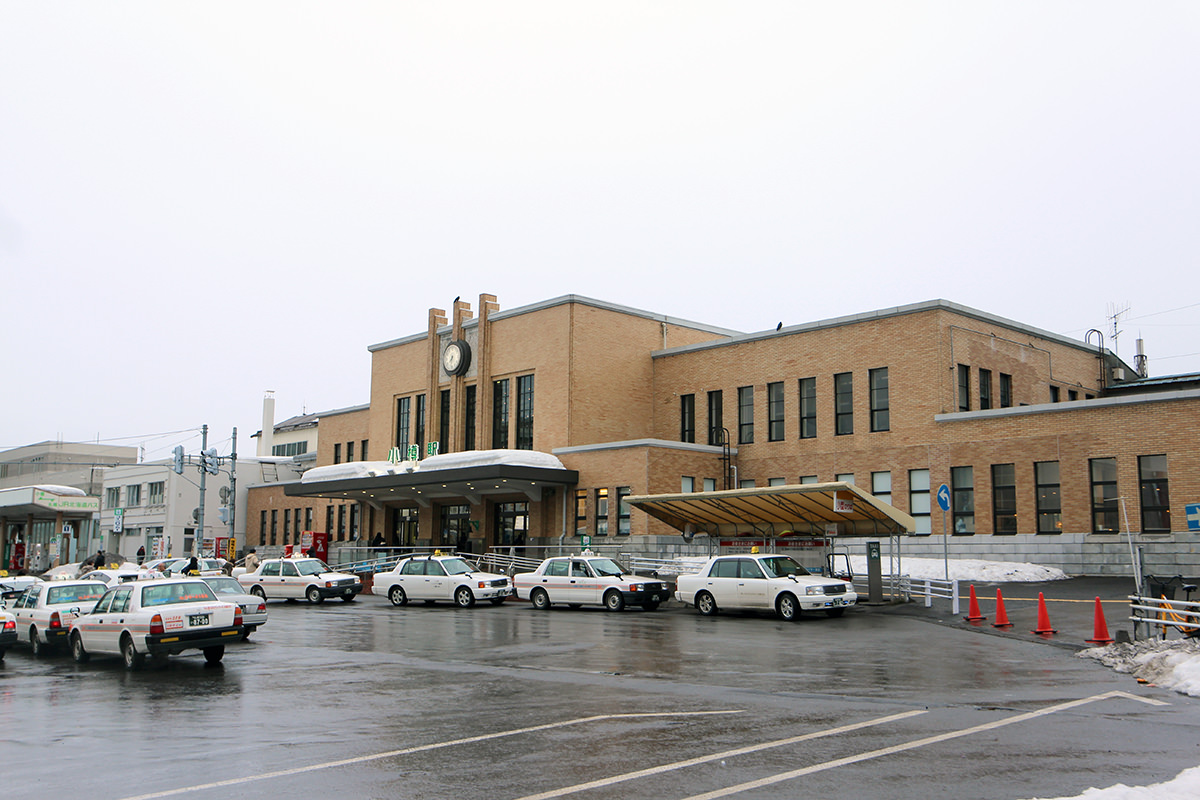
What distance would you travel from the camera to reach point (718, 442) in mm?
43156

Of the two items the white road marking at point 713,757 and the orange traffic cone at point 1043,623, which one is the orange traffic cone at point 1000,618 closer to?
the orange traffic cone at point 1043,623

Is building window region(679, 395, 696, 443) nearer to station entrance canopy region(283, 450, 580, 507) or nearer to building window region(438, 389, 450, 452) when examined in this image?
station entrance canopy region(283, 450, 580, 507)

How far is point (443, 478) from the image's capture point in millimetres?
42812

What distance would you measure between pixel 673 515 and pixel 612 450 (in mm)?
7858

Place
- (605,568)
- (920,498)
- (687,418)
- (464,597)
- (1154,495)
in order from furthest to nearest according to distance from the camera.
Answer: (687,418) → (920,498) → (464,597) → (1154,495) → (605,568)

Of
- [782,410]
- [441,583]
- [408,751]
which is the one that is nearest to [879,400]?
[782,410]

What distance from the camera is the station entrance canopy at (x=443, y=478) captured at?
41094mm

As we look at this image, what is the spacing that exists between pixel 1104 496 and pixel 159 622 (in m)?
26.9

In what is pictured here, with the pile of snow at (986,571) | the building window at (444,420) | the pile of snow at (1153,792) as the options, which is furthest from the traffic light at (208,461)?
the pile of snow at (1153,792)

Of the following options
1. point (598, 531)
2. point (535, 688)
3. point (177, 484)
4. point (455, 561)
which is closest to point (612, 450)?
point (598, 531)

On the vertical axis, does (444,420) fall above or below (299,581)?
above

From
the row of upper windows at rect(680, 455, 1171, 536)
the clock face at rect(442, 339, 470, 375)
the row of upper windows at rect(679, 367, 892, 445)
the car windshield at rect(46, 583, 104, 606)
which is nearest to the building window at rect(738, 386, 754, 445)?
the row of upper windows at rect(679, 367, 892, 445)

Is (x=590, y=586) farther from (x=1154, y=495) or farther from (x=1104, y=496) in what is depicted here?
(x=1154, y=495)

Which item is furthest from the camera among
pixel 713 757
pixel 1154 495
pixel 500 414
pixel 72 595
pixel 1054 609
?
pixel 500 414
